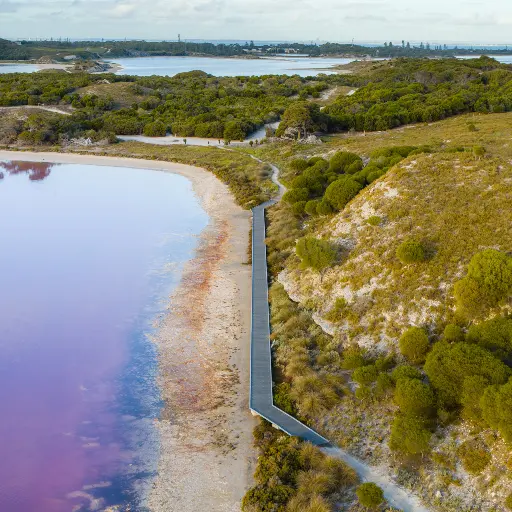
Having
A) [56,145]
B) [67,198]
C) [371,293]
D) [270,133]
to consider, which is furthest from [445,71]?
[371,293]

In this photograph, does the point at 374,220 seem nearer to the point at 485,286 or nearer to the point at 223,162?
the point at 485,286

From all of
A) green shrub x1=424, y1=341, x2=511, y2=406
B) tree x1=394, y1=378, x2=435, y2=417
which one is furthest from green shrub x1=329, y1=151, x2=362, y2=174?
tree x1=394, y1=378, x2=435, y2=417

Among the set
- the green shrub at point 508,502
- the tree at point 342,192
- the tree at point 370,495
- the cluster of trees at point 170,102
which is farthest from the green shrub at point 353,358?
the cluster of trees at point 170,102

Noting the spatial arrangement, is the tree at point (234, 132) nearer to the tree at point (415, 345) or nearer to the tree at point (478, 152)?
the tree at point (478, 152)

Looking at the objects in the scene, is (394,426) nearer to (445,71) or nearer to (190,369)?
(190,369)

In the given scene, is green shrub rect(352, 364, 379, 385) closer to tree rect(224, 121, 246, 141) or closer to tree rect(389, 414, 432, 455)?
tree rect(389, 414, 432, 455)
